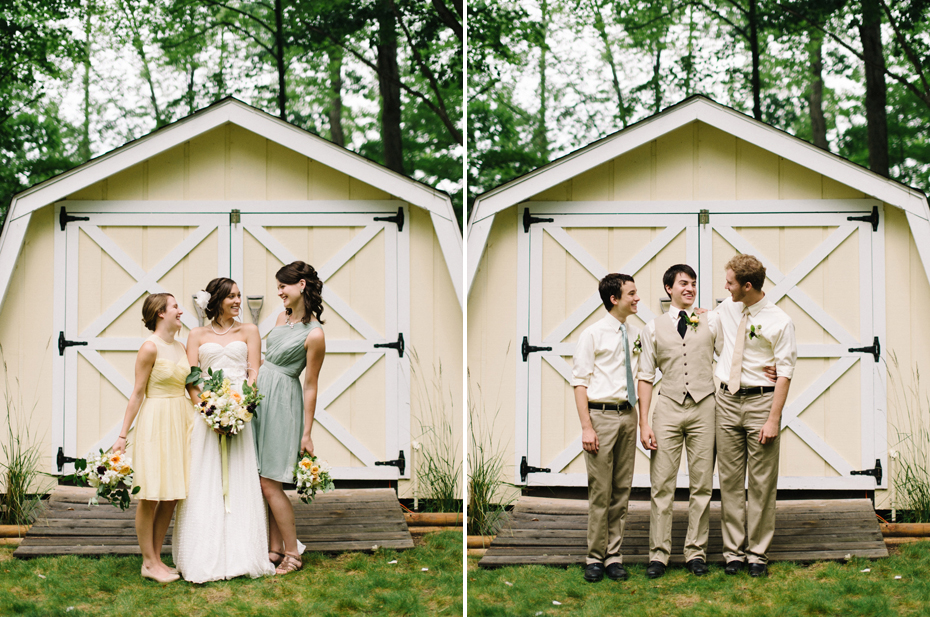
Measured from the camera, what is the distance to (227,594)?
3402 millimetres

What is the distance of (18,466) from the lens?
466 centimetres

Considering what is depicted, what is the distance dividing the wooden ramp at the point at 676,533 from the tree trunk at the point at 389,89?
2991 mm

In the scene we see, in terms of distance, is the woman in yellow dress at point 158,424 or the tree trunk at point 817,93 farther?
the tree trunk at point 817,93

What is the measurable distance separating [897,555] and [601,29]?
477 centimetres

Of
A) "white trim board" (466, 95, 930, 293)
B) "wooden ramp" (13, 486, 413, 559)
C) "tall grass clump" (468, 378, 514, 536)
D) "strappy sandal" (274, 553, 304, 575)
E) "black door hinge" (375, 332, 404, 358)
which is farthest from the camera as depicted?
"black door hinge" (375, 332, 404, 358)

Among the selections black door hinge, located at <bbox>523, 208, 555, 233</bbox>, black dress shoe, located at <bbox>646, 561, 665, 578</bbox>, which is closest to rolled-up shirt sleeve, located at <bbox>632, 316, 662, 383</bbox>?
black dress shoe, located at <bbox>646, 561, 665, 578</bbox>

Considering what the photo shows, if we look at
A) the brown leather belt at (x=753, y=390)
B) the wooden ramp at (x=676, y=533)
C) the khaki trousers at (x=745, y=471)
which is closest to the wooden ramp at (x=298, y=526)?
the wooden ramp at (x=676, y=533)

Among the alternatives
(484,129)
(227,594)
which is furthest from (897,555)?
(484,129)

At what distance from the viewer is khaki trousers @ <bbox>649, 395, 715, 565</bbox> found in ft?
11.9

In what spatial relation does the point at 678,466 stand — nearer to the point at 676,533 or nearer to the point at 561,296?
the point at 676,533

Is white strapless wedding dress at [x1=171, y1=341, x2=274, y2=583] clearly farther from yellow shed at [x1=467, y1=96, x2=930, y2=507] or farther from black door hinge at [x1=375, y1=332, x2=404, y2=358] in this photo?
yellow shed at [x1=467, y1=96, x2=930, y2=507]

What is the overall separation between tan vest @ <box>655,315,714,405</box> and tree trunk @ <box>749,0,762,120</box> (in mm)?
2629

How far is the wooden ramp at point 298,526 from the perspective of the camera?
4098 mm

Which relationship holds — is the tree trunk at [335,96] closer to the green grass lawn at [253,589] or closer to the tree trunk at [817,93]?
the green grass lawn at [253,589]
